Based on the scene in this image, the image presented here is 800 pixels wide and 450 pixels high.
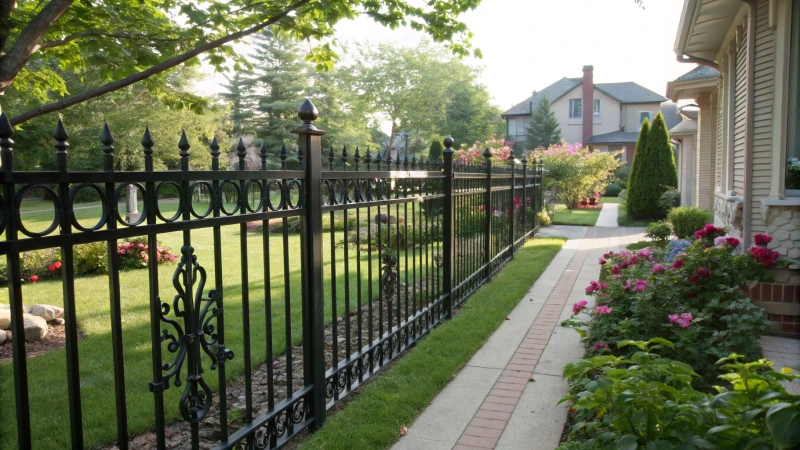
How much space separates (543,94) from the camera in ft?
161

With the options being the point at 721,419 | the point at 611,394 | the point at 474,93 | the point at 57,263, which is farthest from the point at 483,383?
the point at 474,93

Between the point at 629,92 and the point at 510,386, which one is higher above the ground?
the point at 629,92

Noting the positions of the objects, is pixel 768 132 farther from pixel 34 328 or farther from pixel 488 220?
pixel 34 328

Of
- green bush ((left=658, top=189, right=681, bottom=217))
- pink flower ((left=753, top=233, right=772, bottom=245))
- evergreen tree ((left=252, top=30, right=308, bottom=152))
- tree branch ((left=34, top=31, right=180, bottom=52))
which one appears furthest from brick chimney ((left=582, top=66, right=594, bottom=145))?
tree branch ((left=34, top=31, right=180, bottom=52))

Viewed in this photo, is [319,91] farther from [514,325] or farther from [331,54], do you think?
[514,325]

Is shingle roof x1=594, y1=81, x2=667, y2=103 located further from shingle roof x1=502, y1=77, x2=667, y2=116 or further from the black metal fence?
the black metal fence

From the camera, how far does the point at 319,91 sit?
1475 inches

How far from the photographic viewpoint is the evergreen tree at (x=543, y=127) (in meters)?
43.7

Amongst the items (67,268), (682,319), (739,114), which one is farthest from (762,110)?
(67,268)

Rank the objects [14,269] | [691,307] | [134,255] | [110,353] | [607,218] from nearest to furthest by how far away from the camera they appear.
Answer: [14,269], [691,307], [110,353], [134,255], [607,218]

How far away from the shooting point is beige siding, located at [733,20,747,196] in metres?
6.37

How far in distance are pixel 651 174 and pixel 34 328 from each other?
1583 centimetres

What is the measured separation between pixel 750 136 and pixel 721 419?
465 centimetres

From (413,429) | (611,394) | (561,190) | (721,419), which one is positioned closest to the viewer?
(721,419)
